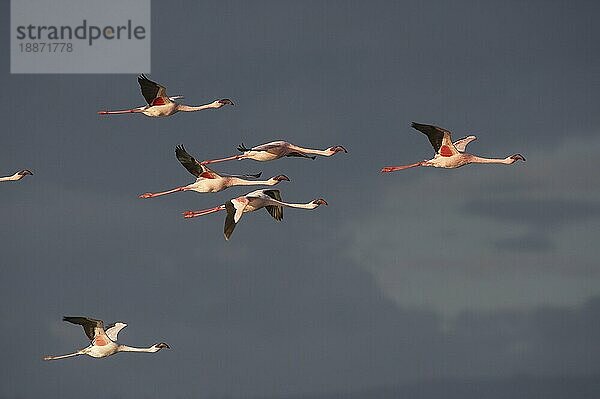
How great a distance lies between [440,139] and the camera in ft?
183

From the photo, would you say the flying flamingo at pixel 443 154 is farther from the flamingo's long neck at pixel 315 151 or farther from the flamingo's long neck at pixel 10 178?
the flamingo's long neck at pixel 10 178

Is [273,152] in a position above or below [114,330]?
above

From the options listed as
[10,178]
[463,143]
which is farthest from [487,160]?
[10,178]

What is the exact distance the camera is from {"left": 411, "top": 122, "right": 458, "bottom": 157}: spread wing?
54.7 metres

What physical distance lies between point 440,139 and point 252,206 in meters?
5.77

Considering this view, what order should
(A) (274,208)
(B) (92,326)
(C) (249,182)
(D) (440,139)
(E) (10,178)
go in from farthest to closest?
1. (E) (10,178)
2. (B) (92,326)
3. (C) (249,182)
4. (A) (274,208)
5. (D) (440,139)

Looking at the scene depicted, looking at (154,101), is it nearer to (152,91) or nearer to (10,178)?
(152,91)

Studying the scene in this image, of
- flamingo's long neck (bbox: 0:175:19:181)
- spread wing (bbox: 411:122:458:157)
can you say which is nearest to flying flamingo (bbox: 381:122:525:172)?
spread wing (bbox: 411:122:458:157)

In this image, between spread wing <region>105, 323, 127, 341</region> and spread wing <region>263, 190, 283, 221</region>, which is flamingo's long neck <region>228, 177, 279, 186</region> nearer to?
spread wing <region>263, 190, 283, 221</region>

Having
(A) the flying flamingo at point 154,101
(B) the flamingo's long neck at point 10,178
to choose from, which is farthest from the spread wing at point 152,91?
(B) the flamingo's long neck at point 10,178

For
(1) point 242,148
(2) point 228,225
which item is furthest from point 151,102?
(2) point 228,225

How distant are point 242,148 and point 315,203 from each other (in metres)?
2.78

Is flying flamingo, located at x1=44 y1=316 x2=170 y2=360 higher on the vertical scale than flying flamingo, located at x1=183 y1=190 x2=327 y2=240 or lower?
lower

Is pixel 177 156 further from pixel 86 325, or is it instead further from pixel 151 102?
pixel 86 325
